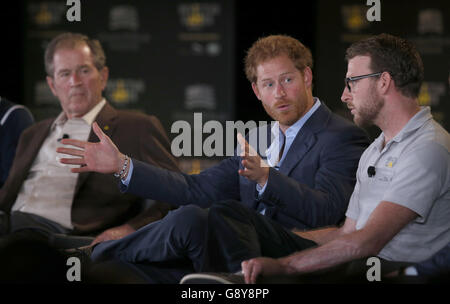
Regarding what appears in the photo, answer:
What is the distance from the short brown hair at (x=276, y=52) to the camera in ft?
7.65

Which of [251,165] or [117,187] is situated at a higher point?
[251,165]

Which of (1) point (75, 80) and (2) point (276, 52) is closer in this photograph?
(2) point (276, 52)

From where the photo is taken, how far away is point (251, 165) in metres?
1.99

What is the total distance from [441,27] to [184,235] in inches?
156

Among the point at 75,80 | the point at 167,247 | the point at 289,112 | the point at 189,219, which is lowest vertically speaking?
the point at 167,247

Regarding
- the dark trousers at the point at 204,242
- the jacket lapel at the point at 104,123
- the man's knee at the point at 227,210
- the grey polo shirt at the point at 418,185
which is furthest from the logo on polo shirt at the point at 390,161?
the jacket lapel at the point at 104,123

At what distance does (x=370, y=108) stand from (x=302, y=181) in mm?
442

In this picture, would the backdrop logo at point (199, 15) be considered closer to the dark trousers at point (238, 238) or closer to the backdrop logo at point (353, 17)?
the backdrop logo at point (353, 17)

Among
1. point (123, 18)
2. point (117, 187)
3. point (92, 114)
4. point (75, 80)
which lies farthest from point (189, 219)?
point (123, 18)

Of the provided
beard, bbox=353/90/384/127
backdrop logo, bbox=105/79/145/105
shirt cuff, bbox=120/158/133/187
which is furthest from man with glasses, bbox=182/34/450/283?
backdrop logo, bbox=105/79/145/105

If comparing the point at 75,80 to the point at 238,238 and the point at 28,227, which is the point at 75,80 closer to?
the point at 28,227

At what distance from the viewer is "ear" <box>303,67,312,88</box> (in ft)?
7.68

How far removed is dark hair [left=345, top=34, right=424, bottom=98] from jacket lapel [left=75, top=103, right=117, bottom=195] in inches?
50.0
